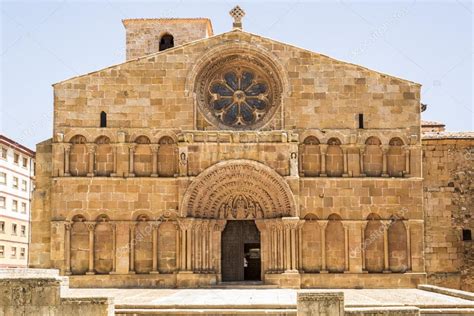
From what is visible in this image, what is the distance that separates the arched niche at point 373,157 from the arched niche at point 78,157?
10323mm

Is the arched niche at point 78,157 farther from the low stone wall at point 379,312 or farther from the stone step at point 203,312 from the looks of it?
the low stone wall at point 379,312

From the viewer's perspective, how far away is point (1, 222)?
4566 cm

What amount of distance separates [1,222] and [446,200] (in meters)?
29.9

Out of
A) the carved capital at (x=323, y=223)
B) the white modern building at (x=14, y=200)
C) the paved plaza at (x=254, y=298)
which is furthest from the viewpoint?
the white modern building at (x=14, y=200)

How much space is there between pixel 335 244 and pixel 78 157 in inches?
390

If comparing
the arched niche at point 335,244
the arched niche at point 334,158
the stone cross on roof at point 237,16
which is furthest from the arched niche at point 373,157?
the stone cross on roof at point 237,16

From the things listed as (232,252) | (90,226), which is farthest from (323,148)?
(90,226)

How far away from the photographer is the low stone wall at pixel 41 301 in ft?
49.8

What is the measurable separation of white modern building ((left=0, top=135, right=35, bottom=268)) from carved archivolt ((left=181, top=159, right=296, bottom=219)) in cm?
2506

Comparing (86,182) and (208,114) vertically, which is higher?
(208,114)

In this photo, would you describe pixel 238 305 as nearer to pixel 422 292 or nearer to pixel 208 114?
pixel 422 292

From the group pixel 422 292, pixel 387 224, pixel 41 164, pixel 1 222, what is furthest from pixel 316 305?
pixel 1 222

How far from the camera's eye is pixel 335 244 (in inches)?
996

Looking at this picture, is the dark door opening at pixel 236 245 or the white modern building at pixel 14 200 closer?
the dark door opening at pixel 236 245
